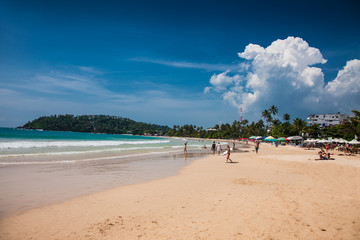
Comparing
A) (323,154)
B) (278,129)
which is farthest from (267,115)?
(323,154)

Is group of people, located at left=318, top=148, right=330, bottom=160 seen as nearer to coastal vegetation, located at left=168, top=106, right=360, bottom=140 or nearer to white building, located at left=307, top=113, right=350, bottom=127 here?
coastal vegetation, located at left=168, top=106, right=360, bottom=140

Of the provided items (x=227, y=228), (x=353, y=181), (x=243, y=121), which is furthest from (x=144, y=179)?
(x=243, y=121)

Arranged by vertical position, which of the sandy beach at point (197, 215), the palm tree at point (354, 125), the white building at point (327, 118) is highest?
the white building at point (327, 118)

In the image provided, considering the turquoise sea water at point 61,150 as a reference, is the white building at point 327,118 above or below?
above

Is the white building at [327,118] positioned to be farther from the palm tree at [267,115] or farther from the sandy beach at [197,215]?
the sandy beach at [197,215]

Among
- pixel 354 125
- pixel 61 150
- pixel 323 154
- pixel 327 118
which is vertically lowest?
pixel 61 150

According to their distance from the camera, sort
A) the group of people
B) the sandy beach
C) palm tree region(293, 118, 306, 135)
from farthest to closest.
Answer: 1. palm tree region(293, 118, 306, 135)
2. the group of people
3. the sandy beach

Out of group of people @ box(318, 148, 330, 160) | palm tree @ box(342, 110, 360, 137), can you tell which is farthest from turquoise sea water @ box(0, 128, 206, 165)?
palm tree @ box(342, 110, 360, 137)

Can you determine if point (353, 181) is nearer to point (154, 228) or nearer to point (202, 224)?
point (202, 224)

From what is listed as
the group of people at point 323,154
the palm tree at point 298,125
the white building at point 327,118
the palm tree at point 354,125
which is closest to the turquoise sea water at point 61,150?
the group of people at point 323,154

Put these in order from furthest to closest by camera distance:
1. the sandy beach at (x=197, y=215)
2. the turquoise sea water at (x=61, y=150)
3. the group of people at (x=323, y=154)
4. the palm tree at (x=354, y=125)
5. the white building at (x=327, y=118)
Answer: the white building at (x=327, y=118) < the palm tree at (x=354, y=125) < the group of people at (x=323, y=154) < the turquoise sea water at (x=61, y=150) < the sandy beach at (x=197, y=215)

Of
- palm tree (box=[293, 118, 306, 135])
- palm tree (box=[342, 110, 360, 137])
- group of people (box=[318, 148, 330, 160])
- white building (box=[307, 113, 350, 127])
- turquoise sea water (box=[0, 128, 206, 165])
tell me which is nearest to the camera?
turquoise sea water (box=[0, 128, 206, 165])

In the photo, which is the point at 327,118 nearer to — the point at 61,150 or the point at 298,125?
the point at 298,125

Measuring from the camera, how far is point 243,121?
149 metres
